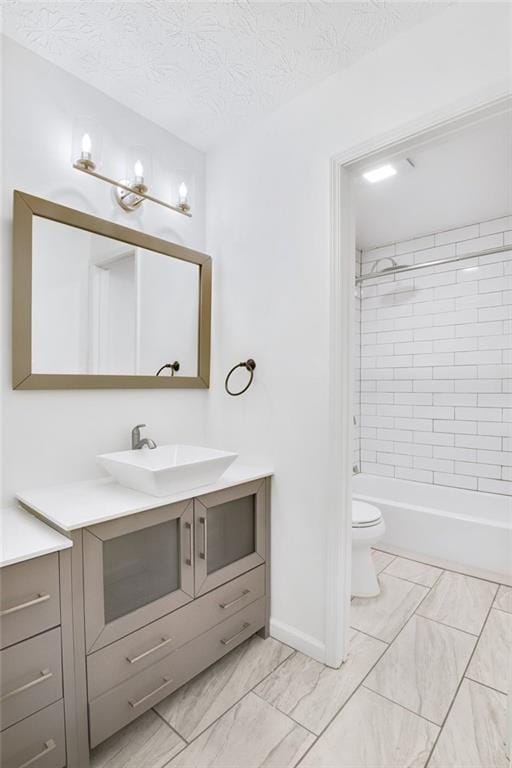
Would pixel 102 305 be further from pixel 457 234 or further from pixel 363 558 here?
pixel 457 234

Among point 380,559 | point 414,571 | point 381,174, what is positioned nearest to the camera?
point 381,174

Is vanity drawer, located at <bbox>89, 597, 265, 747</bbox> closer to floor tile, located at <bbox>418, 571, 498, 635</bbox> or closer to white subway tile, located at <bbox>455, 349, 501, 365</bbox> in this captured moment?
floor tile, located at <bbox>418, 571, 498, 635</bbox>

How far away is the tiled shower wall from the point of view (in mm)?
3016

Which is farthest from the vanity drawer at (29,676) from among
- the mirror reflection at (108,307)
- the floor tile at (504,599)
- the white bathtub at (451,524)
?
the white bathtub at (451,524)

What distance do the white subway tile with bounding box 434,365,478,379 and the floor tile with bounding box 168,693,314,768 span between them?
2664 millimetres

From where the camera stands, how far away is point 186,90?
1812 millimetres

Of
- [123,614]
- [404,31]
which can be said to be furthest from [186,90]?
[123,614]

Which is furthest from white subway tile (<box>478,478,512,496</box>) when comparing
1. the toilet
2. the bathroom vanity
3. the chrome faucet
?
the chrome faucet

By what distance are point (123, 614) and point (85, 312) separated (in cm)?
121

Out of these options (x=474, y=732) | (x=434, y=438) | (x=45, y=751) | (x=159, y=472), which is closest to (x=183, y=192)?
(x=159, y=472)

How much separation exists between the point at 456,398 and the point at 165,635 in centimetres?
276

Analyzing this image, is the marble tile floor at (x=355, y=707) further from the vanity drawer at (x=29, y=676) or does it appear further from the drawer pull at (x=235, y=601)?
the vanity drawer at (x=29, y=676)

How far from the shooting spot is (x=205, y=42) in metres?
1.56

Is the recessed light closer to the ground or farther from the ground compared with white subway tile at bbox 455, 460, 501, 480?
farther from the ground
